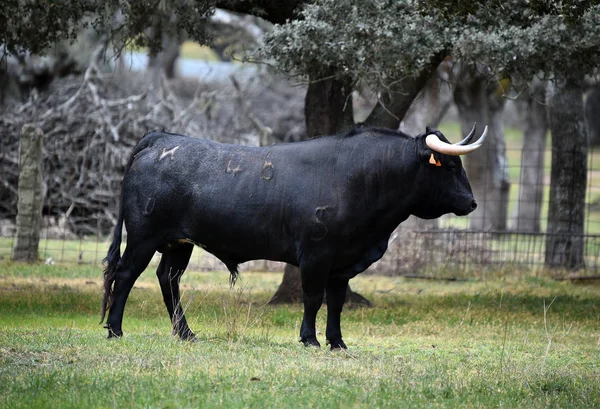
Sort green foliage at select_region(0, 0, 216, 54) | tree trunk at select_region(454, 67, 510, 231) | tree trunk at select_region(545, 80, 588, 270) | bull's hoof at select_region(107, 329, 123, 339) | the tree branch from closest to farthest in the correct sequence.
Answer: bull's hoof at select_region(107, 329, 123, 339) < green foliage at select_region(0, 0, 216, 54) < the tree branch < tree trunk at select_region(545, 80, 588, 270) < tree trunk at select_region(454, 67, 510, 231)

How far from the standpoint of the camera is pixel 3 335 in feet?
33.4

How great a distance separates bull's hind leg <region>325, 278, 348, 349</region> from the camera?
34.2 feet

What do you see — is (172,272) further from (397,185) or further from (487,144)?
(487,144)

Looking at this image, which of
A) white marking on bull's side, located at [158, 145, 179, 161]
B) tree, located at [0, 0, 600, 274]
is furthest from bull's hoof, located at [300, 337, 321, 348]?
tree, located at [0, 0, 600, 274]

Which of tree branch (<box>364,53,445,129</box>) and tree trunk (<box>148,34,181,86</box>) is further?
tree trunk (<box>148,34,181,86</box>)

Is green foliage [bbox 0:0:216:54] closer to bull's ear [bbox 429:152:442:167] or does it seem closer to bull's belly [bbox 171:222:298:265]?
bull's belly [bbox 171:222:298:265]

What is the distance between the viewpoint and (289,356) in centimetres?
934

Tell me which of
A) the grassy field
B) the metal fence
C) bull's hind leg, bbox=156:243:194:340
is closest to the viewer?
the grassy field

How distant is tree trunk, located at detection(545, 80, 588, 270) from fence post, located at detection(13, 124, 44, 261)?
368 inches

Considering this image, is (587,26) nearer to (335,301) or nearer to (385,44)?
(385,44)

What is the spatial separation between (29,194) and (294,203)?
909cm

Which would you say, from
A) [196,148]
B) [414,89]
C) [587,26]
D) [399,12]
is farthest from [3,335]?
[587,26]

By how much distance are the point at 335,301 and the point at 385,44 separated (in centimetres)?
361

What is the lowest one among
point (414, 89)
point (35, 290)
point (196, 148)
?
point (35, 290)
